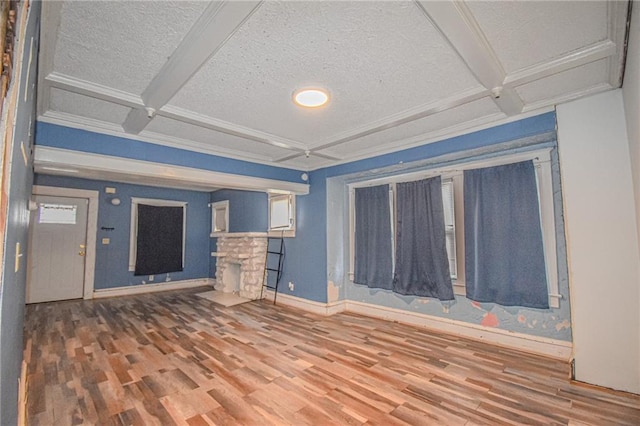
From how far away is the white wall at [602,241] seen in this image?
2.25m

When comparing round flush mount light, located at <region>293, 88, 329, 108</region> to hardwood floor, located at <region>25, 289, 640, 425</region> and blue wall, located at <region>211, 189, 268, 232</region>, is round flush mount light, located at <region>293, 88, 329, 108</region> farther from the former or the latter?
blue wall, located at <region>211, 189, 268, 232</region>

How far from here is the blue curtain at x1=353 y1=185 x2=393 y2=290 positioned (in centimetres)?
445

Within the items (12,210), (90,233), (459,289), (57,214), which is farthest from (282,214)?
(12,210)

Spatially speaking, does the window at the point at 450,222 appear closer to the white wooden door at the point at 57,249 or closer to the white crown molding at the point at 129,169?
the white crown molding at the point at 129,169

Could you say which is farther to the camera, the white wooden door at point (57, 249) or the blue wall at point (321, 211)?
the white wooden door at point (57, 249)

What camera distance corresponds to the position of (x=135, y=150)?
3.27 metres

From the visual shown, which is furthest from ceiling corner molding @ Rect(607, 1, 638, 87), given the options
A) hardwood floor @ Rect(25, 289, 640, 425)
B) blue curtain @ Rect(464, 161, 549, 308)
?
hardwood floor @ Rect(25, 289, 640, 425)

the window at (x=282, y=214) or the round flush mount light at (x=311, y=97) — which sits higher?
the round flush mount light at (x=311, y=97)

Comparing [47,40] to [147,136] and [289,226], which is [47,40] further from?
[289,226]

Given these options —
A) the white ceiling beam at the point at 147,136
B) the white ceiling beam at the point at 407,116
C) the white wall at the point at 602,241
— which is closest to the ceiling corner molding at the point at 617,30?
the white wall at the point at 602,241

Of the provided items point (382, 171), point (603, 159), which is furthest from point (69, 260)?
point (603, 159)

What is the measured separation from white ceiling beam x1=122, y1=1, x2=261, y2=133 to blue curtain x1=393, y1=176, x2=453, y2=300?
3.13m

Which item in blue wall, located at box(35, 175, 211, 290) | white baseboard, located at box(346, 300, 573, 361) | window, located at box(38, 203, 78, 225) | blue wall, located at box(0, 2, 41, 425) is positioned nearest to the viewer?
blue wall, located at box(0, 2, 41, 425)

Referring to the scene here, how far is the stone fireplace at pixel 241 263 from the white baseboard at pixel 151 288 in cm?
81
